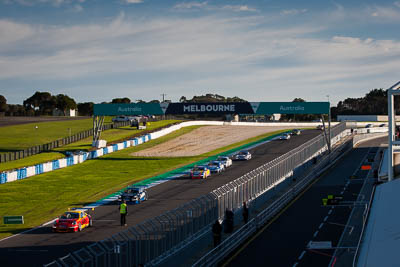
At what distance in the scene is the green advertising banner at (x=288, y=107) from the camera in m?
62.2

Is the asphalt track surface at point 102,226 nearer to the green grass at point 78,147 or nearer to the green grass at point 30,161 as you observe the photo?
the green grass at point 30,161

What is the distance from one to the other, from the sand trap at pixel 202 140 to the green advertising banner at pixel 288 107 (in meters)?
12.5

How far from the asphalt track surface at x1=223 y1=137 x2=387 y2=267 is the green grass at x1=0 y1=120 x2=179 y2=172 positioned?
106ft

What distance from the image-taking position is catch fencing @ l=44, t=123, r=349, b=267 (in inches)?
639

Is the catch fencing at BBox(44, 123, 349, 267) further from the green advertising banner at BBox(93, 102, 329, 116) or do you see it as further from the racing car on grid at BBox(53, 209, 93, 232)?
the green advertising banner at BBox(93, 102, 329, 116)

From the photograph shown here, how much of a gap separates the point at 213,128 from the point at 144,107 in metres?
38.4

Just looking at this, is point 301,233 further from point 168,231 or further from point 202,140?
point 202,140

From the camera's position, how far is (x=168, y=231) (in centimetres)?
1959

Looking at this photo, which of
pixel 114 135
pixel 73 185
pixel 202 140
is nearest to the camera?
pixel 73 185

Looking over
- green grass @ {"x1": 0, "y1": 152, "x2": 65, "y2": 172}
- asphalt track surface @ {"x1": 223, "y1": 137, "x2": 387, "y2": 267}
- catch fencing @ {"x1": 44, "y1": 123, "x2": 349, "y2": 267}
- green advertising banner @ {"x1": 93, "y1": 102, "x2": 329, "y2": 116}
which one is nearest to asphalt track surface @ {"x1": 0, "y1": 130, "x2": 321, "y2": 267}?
catch fencing @ {"x1": 44, "y1": 123, "x2": 349, "y2": 267}

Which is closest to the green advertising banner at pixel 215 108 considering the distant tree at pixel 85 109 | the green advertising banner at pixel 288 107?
the green advertising banner at pixel 288 107

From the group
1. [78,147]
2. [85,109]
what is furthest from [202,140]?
[85,109]

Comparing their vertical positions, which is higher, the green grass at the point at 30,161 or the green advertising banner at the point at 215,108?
the green advertising banner at the point at 215,108

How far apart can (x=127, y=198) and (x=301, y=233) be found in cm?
1417
